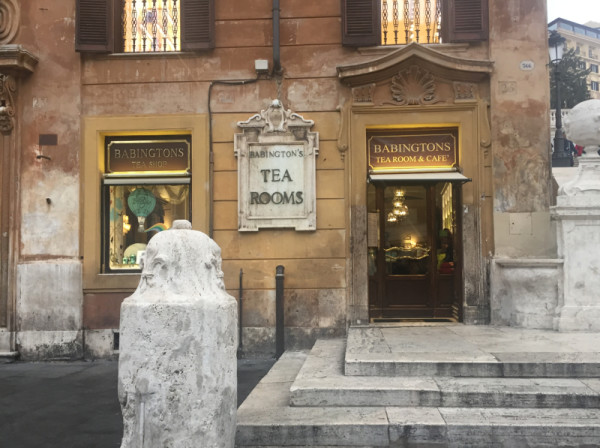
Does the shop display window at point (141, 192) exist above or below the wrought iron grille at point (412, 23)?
below

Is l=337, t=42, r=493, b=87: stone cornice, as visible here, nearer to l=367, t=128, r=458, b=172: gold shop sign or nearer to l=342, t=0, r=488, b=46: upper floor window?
l=342, t=0, r=488, b=46: upper floor window

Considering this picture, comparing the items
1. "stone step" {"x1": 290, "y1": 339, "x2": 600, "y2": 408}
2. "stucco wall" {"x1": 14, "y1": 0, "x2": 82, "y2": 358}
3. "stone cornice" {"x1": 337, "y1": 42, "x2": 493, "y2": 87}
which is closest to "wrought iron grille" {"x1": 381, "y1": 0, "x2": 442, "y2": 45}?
"stone cornice" {"x1": 337, "y1": 42, "x2": 493, "y2": 87}

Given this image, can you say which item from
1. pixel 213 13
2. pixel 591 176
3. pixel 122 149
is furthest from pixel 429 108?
pixel 122 149

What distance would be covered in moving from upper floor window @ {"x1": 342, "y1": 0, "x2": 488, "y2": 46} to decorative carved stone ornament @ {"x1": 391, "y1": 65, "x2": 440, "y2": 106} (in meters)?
0.73

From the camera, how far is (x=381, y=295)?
9.46 metres

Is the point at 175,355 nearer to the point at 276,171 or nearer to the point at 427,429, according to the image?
the point at 427,429

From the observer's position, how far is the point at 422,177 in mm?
8875

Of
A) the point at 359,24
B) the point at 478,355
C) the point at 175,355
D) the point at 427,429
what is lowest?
the point at 427,429

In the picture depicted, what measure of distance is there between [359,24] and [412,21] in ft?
3.45

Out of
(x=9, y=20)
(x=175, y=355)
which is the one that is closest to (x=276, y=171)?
(x=9, y=20)

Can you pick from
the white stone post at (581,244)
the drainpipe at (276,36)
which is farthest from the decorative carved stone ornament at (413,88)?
the white stone post at (581,244)

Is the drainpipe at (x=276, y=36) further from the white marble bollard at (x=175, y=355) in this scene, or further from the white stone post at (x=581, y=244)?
the white marble bollard at (x=175, y=355)

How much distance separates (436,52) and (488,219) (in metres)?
2.77

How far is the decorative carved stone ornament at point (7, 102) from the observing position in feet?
29.9
